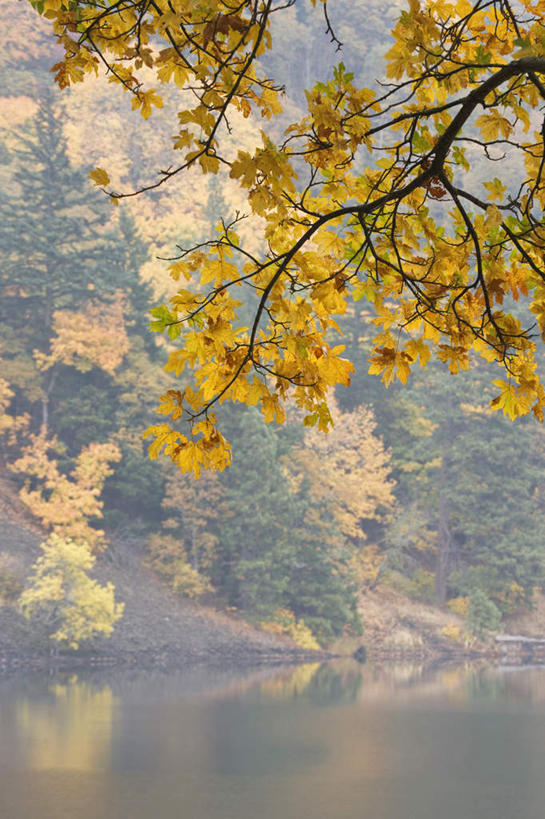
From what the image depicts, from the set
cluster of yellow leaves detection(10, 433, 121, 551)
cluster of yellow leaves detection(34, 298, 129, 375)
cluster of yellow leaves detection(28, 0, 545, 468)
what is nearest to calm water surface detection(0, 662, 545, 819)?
cluster of yellow leaves detection(10, 433, 121, 551)

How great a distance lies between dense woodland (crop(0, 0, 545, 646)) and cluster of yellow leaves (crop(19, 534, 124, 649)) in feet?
0.13

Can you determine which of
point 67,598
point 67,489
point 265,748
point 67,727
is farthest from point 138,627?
point 265,748

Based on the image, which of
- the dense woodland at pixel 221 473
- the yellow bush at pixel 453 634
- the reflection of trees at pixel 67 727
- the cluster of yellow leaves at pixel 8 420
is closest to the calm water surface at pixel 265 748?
the reflection of trees at pixel 67 727

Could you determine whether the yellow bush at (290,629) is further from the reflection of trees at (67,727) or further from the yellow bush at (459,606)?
the reflection of trees at (67,727)

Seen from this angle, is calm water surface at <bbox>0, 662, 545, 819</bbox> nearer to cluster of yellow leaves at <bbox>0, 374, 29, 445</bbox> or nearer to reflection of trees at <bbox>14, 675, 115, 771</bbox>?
reflection of trees at <bbox>14, 675, 115, 771</bbox>

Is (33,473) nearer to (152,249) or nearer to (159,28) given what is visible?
(152,249)

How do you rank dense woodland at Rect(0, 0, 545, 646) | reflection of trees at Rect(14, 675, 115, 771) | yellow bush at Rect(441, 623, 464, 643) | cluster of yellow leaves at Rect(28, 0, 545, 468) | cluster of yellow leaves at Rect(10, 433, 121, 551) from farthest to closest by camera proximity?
yellow bush at Rect(441, 623, 464, 643), dense woodland at Rect(0, 0, 545, 646), cluster of yellow leaves at Rect(10, 433, 121, 551), reflection of trees at Rect(14, 675, 115, 771), cluster of yellow leaves at Rect(28, 0, 545, 468)

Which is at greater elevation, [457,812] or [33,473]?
[33,473]

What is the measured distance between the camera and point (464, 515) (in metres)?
20.4

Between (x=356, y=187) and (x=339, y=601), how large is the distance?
627 inches

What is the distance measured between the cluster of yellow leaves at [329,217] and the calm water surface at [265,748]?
23.7 feet

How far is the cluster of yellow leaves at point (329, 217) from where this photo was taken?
1915 mm

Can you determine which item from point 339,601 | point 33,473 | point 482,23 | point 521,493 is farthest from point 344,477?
point 482,23

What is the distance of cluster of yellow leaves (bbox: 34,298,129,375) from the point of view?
653 inches
